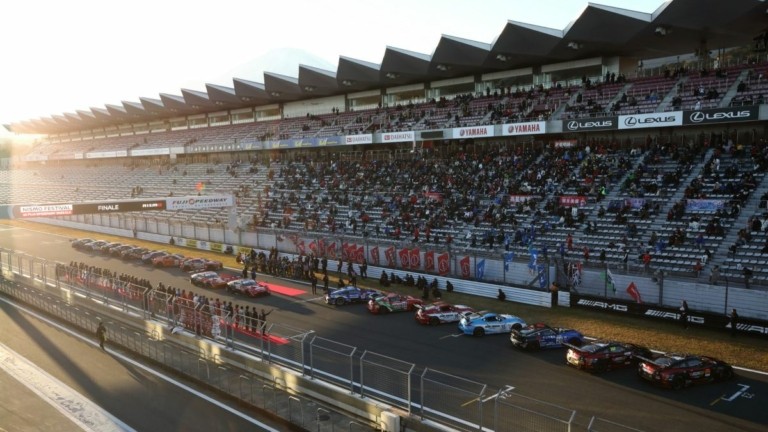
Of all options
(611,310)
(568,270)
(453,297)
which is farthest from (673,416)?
(453,297)

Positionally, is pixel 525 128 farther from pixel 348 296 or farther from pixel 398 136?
pixel 348 296

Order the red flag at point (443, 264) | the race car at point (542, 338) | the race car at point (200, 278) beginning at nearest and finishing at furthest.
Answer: the race car at point (542, 338), the red flag at point (443, 264), the race car at point (200, 278)

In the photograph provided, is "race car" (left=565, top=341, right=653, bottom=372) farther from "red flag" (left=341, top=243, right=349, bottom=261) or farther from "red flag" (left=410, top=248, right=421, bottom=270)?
"red flag" (left=341, top=243, right=349, bottom=261)

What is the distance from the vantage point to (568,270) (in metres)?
29.1

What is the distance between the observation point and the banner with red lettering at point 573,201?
117 ft

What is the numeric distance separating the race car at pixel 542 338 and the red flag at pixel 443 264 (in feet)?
38.8

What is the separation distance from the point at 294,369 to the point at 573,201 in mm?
24551

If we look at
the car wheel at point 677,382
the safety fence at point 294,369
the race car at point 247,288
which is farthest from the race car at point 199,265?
the car wheel at point 677,382

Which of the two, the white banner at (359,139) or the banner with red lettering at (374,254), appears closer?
the banner with red lettering at (374,254)

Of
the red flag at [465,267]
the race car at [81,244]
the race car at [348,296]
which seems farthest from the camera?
the race car at [81,244]

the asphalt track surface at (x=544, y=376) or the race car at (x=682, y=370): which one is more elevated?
the race car at (x=682, y=370)

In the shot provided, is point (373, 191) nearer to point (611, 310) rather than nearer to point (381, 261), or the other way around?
point (381, 261)

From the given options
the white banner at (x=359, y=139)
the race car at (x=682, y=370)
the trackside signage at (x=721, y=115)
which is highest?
the white banner at (x=359, y=139)

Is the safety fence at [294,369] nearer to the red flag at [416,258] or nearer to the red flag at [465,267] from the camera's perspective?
the red flag at [465,267]
